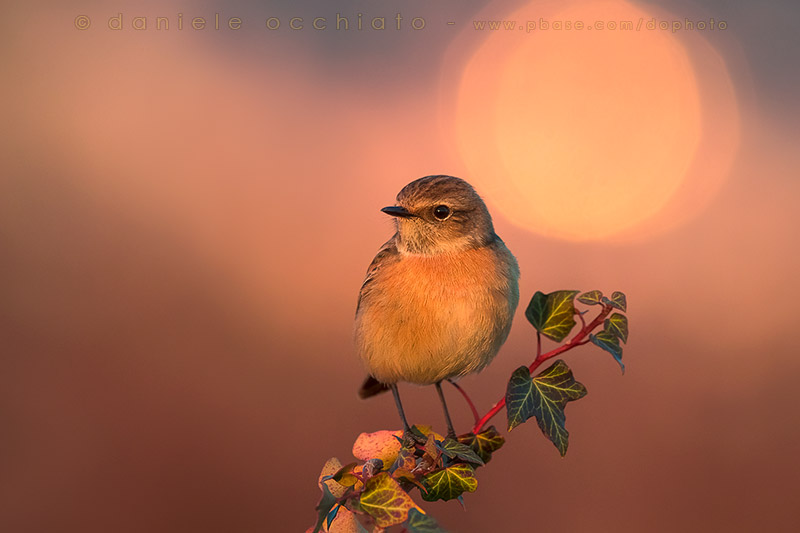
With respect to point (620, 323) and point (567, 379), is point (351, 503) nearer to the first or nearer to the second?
point (567, 379)

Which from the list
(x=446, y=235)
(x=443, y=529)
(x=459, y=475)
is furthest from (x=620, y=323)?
(x=446, y=235)

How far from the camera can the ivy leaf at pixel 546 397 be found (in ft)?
5.59

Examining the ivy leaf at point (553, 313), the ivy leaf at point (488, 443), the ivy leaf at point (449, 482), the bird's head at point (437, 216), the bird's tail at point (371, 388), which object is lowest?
the bird's tail at point (371, 388)

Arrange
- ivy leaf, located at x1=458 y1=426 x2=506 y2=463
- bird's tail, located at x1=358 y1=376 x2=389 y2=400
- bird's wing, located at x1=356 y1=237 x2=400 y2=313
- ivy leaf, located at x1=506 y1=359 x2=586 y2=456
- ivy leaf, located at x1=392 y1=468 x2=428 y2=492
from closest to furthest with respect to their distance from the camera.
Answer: ivy leaf, located at x1=392 y1=468 x2=428 y2=492
ivy leaf, located at x1=506 y1=359 x2=586 y2=456
ivy leaf, located at x1=458 y1=426 x2=506 y2=463
bird's wing, located at x1=356 y1=237 x2=400 y2=313
bird's tail, located at x1=358 y1=376 x2=389 y2=400

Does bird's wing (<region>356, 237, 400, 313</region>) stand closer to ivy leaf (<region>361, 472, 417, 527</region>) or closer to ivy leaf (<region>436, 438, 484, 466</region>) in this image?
ivy leaf (<region>436, 438, 484, 466</region>)

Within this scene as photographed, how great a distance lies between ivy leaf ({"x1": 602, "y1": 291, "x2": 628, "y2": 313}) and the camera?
1755 millimetres

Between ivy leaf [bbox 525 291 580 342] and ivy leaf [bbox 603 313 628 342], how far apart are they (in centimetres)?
11

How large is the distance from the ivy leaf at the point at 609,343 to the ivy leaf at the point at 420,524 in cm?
64

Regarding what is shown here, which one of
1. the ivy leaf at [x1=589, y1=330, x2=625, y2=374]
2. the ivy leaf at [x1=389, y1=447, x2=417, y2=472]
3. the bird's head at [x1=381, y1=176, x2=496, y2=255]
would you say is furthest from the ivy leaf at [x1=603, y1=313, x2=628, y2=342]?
the bird's head at [x1=381, y1=176, x2=496, y2=255]

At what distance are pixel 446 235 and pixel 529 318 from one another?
3.27ft

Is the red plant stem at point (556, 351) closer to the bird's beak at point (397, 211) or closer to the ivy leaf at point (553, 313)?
the ivy leaf at point (553, 313)

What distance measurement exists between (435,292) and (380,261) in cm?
48

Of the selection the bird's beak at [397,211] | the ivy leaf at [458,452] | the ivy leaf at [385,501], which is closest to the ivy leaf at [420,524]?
the ivy leaf at [385,501]

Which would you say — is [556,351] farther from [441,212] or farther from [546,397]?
[441,212]
